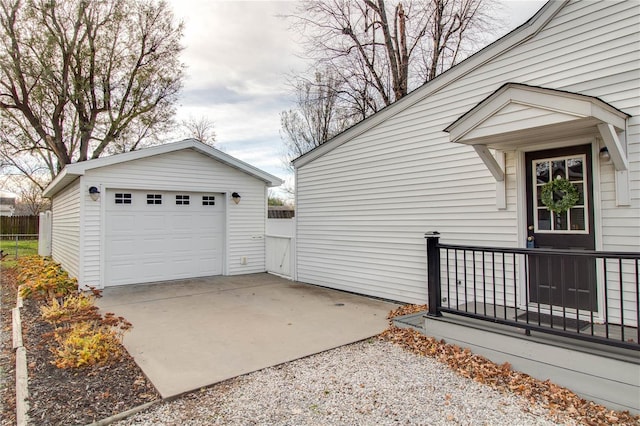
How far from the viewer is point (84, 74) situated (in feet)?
49.3

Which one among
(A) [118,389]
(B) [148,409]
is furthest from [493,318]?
(A) [118,389]

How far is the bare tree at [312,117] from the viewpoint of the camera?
1583 centimetres

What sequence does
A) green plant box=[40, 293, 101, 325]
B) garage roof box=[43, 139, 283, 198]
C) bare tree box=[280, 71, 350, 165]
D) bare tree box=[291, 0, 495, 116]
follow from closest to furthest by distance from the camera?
1. green plant box=[40, 293, 101, 325]
2. garage roof box=[43, 139, 283, 198]
3. bare tree box=[291, 0, 495, 116]
4. bare tree box=[280, 71, 350, 165]

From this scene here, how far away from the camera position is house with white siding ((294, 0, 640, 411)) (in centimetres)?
362

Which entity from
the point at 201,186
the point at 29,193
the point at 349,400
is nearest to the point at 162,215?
the point at 201,186

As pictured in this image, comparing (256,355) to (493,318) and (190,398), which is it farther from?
(493,318)

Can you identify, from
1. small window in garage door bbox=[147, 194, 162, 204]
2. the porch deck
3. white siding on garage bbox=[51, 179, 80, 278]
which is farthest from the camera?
small window in garage door bbox=[147, 194, 162, 204]

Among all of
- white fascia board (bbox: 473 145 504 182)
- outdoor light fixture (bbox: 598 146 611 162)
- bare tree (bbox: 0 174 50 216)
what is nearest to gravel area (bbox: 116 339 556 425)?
white fascia board (bbox: 473 145 504 182)

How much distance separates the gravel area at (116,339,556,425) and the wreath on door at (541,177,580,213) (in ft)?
7.63

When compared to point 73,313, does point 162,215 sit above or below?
above

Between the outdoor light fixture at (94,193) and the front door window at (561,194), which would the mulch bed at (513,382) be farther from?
the outdoor light fixture at (94,193)

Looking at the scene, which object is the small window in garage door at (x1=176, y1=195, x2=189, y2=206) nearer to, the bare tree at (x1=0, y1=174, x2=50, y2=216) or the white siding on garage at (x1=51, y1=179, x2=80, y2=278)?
the white siding on garage at (x1=51, y1=179, x2=80, y2=278)

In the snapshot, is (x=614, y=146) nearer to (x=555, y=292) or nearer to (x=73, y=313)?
(x=555, y=292)

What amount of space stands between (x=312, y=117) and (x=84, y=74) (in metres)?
10.1
